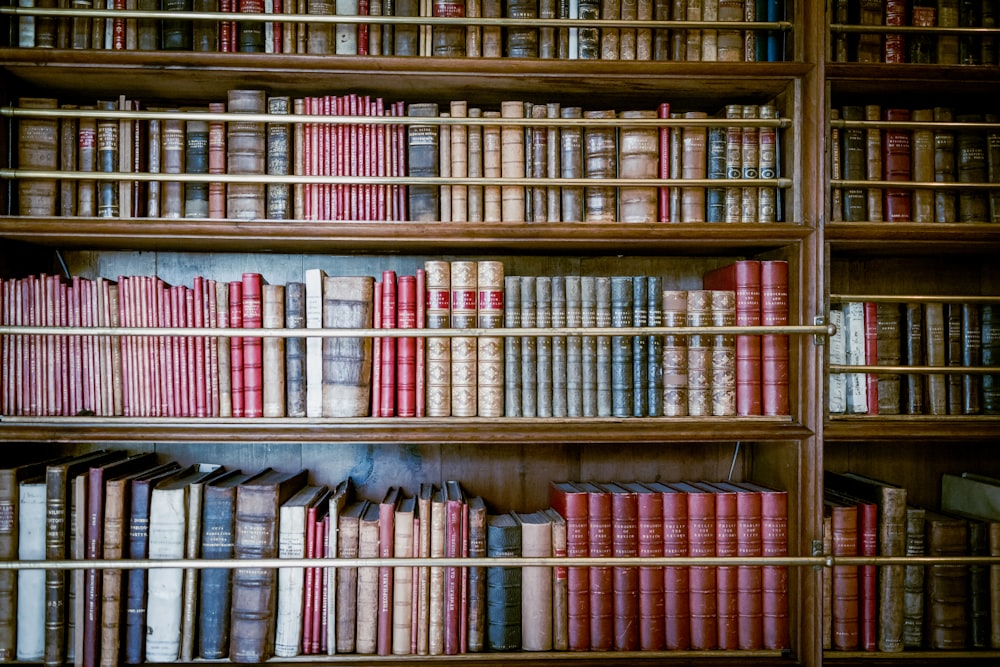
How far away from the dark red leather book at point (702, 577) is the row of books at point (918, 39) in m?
1.06

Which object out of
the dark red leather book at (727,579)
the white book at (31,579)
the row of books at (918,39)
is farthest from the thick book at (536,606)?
the row of books at (918,39)

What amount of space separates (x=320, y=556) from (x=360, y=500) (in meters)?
0.29

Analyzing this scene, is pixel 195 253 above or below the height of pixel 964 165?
below

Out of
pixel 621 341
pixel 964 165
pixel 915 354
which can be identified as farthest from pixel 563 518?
pixel 964 165

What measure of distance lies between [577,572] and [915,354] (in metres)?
0.94

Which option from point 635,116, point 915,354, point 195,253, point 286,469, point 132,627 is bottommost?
point 132,627

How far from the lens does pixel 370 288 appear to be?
1.37m

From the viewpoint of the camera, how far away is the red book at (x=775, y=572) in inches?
54.3

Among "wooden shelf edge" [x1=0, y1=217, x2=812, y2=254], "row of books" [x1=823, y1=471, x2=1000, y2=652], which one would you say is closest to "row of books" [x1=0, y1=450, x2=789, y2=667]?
"row of books" [x1=823, y1=471, x2=1000, y2=652]

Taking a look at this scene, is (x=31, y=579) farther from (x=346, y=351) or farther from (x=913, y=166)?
(x=913, y=166)

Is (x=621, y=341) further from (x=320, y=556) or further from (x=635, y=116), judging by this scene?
(x=320, y=556)

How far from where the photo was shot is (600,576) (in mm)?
1371

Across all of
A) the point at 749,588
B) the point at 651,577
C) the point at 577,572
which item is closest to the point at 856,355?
the point at 749,588

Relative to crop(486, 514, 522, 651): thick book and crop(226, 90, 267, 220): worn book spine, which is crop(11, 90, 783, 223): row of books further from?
crop(486, 514, 522, 651): thick book
